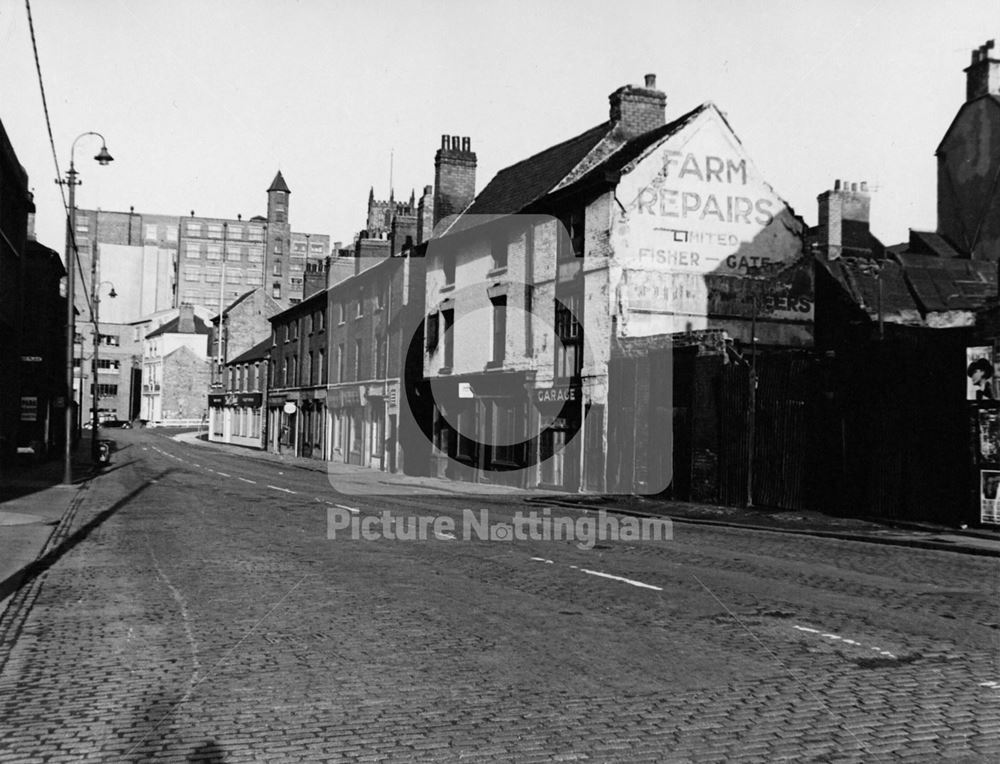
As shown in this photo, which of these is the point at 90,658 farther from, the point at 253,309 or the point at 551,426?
the point at 253,309

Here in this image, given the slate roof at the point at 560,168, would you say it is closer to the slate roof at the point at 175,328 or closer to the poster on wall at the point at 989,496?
the poster on wall at the point at 989,496

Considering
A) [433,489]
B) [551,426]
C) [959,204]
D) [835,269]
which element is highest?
[959,204]

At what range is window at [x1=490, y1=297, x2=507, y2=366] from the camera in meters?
31.8

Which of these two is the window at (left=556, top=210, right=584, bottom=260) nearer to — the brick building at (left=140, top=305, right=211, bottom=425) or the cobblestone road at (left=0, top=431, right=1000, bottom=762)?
the cobblestone road at (left=0, top=431, right=1000, bottom=762)

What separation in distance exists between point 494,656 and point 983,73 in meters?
35.0

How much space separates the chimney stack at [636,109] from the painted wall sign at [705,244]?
146 inches

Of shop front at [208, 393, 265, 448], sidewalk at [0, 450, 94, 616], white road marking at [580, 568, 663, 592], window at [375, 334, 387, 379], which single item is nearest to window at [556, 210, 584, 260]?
sidewalk at [0, 450, 94, 616]

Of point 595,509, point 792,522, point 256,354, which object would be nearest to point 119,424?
point 256,354

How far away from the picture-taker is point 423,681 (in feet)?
21.9

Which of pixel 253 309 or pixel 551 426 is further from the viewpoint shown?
pixel 253 309

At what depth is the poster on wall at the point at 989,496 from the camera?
17.6 meters

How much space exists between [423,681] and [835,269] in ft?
80.8

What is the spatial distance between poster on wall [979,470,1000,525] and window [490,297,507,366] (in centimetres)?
1664

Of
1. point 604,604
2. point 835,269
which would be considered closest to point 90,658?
point 604,604
